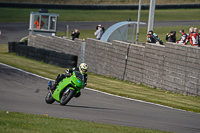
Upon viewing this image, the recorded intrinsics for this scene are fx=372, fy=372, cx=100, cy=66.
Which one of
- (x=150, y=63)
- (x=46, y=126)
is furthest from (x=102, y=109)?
(x=150, y=63)

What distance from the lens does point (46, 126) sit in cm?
716

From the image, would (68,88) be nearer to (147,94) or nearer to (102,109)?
(102,109)

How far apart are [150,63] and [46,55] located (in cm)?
910

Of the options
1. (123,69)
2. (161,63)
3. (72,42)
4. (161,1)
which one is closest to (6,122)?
(161,63)

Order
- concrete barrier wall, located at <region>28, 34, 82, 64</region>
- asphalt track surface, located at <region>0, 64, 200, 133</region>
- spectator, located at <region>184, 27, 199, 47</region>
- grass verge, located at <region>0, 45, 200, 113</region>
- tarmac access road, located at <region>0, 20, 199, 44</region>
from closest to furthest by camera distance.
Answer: asphalt track surface, located at <region>0, 64, 200, 133</region>
grass verge, located at <region>0, 45, 200, 113</region>
spectator, located at <region>184, 27, 199, 47</region>
concrete barrier wall, located at <region>28, 34, 82, 64</region>
tarmac access road, located at <region>0, 20, 199, 44</region>

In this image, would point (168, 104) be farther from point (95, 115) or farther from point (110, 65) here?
point (110, 65)

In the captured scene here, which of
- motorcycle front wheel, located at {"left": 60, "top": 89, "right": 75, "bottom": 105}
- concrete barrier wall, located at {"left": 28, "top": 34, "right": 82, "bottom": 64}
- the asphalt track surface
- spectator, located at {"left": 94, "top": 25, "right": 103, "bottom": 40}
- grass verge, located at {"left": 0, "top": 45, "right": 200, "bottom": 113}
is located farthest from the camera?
concrete barrier wall, located at {"left": 28, "top": 34, "right": 82, "bottom": 64}

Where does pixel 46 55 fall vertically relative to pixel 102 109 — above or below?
above

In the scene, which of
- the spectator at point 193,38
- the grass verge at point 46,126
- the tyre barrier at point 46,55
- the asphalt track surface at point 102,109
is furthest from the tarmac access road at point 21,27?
the grass verge at point 46,126

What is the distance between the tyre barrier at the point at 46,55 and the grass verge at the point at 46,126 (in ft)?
44.9

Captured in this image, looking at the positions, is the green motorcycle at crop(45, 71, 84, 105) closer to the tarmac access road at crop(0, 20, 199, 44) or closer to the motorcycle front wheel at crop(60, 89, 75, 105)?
the motorcycle front wheel at crop(60, 89, 75, 105)

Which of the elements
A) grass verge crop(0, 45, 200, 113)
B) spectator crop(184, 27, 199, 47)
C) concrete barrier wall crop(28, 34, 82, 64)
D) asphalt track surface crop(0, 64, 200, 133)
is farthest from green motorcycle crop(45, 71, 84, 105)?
concrete barrier wall crop(28, 34, 82, 64)

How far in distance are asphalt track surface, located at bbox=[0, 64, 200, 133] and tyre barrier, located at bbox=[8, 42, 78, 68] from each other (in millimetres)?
7680

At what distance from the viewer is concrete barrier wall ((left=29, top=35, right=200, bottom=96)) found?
14.3m
